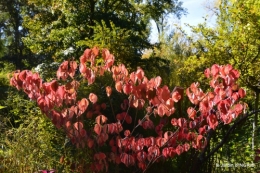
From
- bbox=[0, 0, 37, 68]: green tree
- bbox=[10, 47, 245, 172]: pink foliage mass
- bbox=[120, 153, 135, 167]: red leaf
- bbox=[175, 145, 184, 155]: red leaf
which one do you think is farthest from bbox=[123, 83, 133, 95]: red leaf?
bbox=[0, 0, 37, 68]: green tree

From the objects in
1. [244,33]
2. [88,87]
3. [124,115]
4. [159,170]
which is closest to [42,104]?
[124,115]

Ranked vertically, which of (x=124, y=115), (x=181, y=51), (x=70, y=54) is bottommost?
(x=124, y=115)

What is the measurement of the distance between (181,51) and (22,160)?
64.1ft

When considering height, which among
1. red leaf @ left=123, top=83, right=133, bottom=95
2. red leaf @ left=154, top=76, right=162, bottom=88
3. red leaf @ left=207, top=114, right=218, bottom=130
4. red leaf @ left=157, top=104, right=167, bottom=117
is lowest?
red leaf @ left=207, top=114, right=218, bottom=130

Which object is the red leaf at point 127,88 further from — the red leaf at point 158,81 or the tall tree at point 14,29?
the tall tree at point 14,29

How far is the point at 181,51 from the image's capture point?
23.2 meters

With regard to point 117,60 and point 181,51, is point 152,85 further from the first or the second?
point 181,51

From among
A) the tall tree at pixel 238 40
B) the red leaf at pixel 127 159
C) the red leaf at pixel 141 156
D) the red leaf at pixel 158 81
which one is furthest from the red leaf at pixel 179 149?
the tall tree at pixel 238 40

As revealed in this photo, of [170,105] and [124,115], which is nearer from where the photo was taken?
[170,105]

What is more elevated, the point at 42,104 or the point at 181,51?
the point at 181,51

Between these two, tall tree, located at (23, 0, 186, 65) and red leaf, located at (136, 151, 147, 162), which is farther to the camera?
tall tree, located at (23, 0, 186, 65)

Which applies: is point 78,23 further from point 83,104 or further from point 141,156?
point 83,104

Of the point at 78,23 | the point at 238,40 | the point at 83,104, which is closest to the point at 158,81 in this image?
the point at 83,104

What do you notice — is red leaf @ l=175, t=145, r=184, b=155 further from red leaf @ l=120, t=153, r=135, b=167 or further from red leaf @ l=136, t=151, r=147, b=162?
red leaf @ l=120, t=153, r=135, b=167
